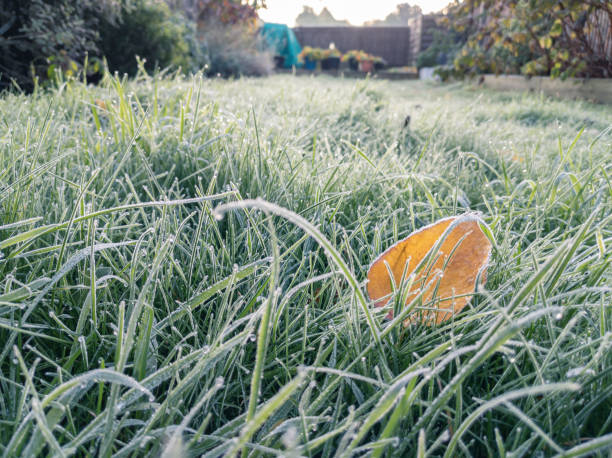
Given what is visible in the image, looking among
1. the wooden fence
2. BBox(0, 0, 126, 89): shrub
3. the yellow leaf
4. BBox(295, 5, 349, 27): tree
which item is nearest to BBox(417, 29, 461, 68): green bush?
the wooden fence

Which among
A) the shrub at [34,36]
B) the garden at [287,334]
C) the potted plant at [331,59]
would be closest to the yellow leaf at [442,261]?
the garden at [287,334]

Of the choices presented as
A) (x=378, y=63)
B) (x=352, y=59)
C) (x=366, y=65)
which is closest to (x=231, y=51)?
(x=366, y=65)

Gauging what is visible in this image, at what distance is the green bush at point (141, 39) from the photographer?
13.8ft

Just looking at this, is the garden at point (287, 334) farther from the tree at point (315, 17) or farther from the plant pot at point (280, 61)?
the tree at point (315, 17)

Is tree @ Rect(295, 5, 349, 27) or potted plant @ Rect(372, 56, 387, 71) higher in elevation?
tree @ Rect(295, 5, 349, 27)

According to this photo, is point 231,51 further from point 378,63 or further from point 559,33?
point 378,63

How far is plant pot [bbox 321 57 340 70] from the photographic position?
1529 centimetres

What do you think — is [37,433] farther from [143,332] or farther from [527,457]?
[527,457]

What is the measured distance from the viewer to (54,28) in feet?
9.04

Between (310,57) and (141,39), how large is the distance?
11.7 metres

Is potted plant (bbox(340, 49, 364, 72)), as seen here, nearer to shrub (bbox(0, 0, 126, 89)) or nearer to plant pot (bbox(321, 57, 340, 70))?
plant pot (bbox(321, 57, 340, 70))

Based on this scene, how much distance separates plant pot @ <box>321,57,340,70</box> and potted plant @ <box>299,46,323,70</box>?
29 centimetres

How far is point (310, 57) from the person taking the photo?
597 inches

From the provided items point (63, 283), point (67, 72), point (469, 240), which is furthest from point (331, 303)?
point (67, 72)
